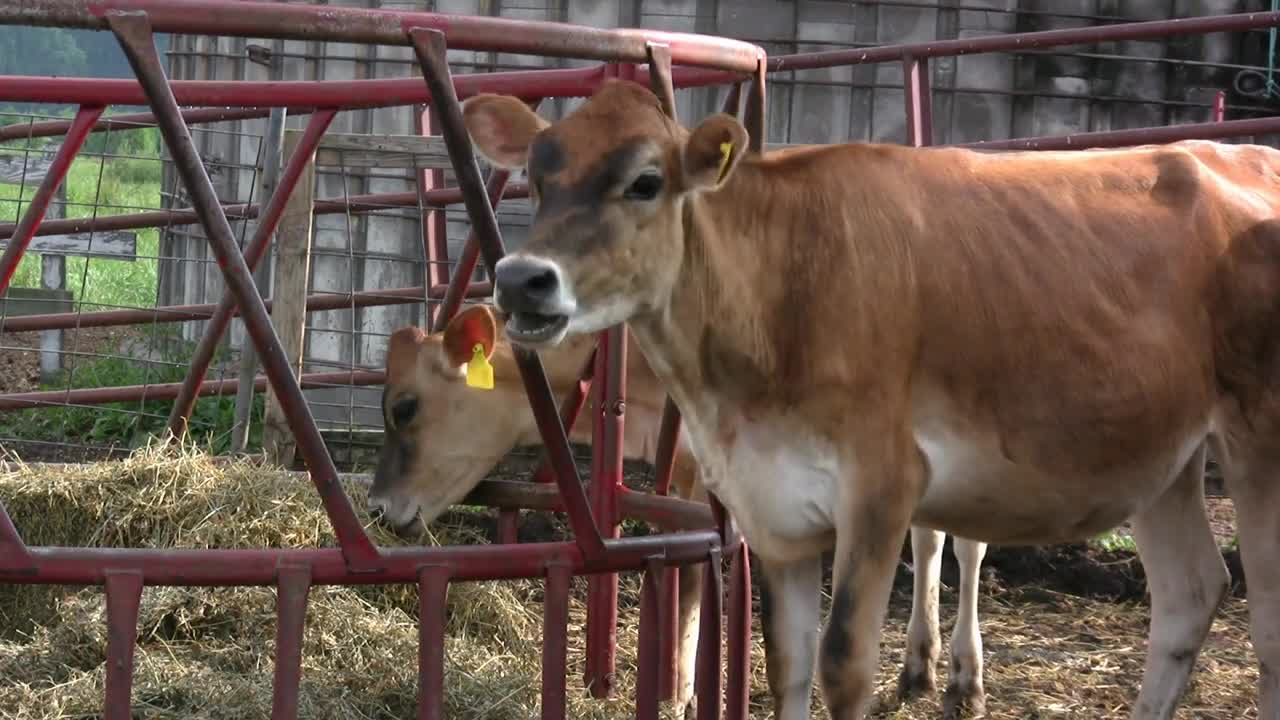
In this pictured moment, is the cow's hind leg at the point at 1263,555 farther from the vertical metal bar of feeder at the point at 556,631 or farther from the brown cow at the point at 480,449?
the vertical metal bar of feeder at the point at 556,631

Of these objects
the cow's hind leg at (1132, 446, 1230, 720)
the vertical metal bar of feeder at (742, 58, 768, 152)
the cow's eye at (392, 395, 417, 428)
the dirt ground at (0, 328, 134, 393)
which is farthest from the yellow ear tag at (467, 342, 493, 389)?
the dirt ground at (0, 328, 134, 393)

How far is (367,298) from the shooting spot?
8430 mm

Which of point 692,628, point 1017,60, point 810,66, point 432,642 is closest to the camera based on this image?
point 432,642

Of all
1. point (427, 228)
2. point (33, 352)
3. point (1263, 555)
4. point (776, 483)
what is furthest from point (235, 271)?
point (33, 352)

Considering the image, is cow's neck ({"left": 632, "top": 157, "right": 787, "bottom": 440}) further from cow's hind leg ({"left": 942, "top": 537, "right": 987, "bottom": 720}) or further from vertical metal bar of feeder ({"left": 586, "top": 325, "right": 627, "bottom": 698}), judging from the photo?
cow's hind leg ({"left": 942, "top": 537, "right": 987, "bottom": 720})

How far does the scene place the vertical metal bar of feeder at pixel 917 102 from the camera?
7773 millimetres

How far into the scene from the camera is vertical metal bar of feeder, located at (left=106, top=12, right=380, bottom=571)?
3.51 m

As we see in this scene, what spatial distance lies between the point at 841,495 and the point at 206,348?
8.16 ft

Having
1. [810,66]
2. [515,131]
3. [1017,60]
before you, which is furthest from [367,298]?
[1017,60]

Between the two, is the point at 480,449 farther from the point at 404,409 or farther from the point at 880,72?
the point at 880,72

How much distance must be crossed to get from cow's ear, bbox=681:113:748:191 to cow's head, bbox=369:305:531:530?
2412 millimetres

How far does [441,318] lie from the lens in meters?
5.92

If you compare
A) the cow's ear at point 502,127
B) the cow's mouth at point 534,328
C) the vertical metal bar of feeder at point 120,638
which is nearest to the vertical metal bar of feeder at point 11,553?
the vertical metal bar of feeder at point 120,638

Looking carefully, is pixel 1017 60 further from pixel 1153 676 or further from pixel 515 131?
pixel 515 131
